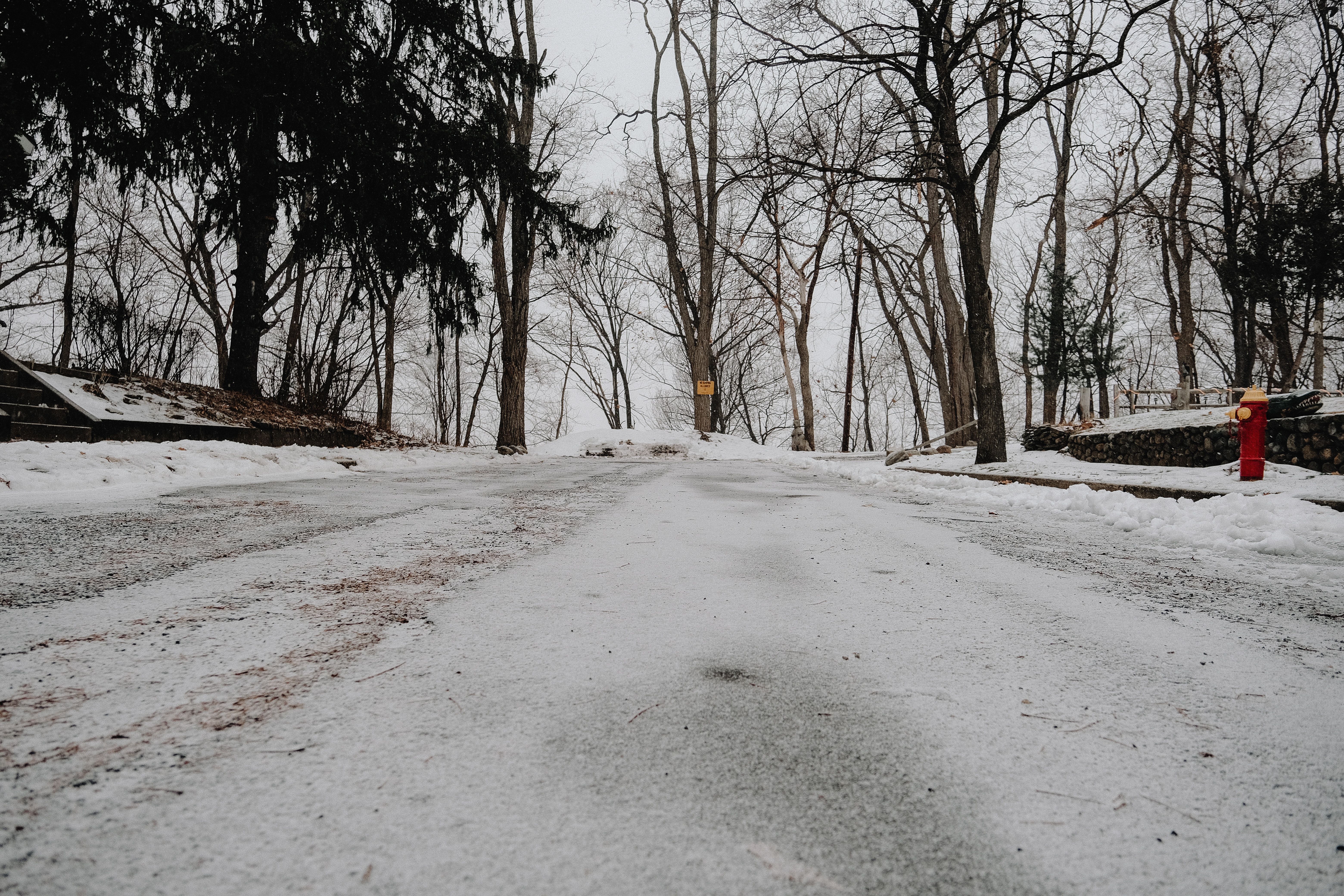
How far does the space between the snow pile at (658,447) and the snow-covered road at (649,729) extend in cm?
1252

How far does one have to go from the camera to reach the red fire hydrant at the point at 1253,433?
4.99 metres

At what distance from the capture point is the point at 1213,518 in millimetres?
3537

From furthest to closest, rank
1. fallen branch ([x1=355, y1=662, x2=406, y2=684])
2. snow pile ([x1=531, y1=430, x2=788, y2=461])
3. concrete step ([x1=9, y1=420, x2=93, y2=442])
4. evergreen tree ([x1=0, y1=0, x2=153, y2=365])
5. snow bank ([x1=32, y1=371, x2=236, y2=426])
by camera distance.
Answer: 1. snow pile ([x1=531, y1=430, x2=788, y2=461])
2. evergreen tree ([x1=0, y1=0, x2=153, y2=365])
3. snow bank ([x1=32, y1=371, x2=236, y2=426])
4. concrete step ([x1=9, y1=420, x2=93, y2=442])
5. fallen branch ([x1=355, y1=662, x2=406, y2=684])

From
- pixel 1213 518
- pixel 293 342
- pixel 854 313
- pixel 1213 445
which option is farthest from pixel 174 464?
pixel 854 313

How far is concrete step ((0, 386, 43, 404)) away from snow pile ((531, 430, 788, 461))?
9248 millimetres

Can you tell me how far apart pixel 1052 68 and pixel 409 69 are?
30.3ft

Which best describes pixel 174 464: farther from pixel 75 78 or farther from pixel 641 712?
pixel 75 78

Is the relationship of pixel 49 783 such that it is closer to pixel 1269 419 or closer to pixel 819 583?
pixel 819 583

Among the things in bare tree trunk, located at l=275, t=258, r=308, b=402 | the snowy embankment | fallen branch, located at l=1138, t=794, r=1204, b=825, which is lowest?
fallen branch, located at l=1138, t=794, r=1204, b=825

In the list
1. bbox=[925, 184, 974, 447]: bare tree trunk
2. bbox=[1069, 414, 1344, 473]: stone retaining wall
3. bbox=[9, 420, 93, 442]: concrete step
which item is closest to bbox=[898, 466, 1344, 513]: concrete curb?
bbox=[1069, 414, 1344, 473]: stone retaining wall

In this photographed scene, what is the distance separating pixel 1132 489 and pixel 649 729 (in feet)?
17.5

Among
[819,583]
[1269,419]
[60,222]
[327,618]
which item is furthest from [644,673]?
[60,222]

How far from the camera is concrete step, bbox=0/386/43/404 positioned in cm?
548

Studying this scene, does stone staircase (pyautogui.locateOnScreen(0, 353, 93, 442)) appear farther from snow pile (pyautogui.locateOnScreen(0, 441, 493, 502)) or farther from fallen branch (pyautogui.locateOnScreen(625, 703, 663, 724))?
fallen branch (pyautogui.locateOnScreen(625, 703, 663, 724))
